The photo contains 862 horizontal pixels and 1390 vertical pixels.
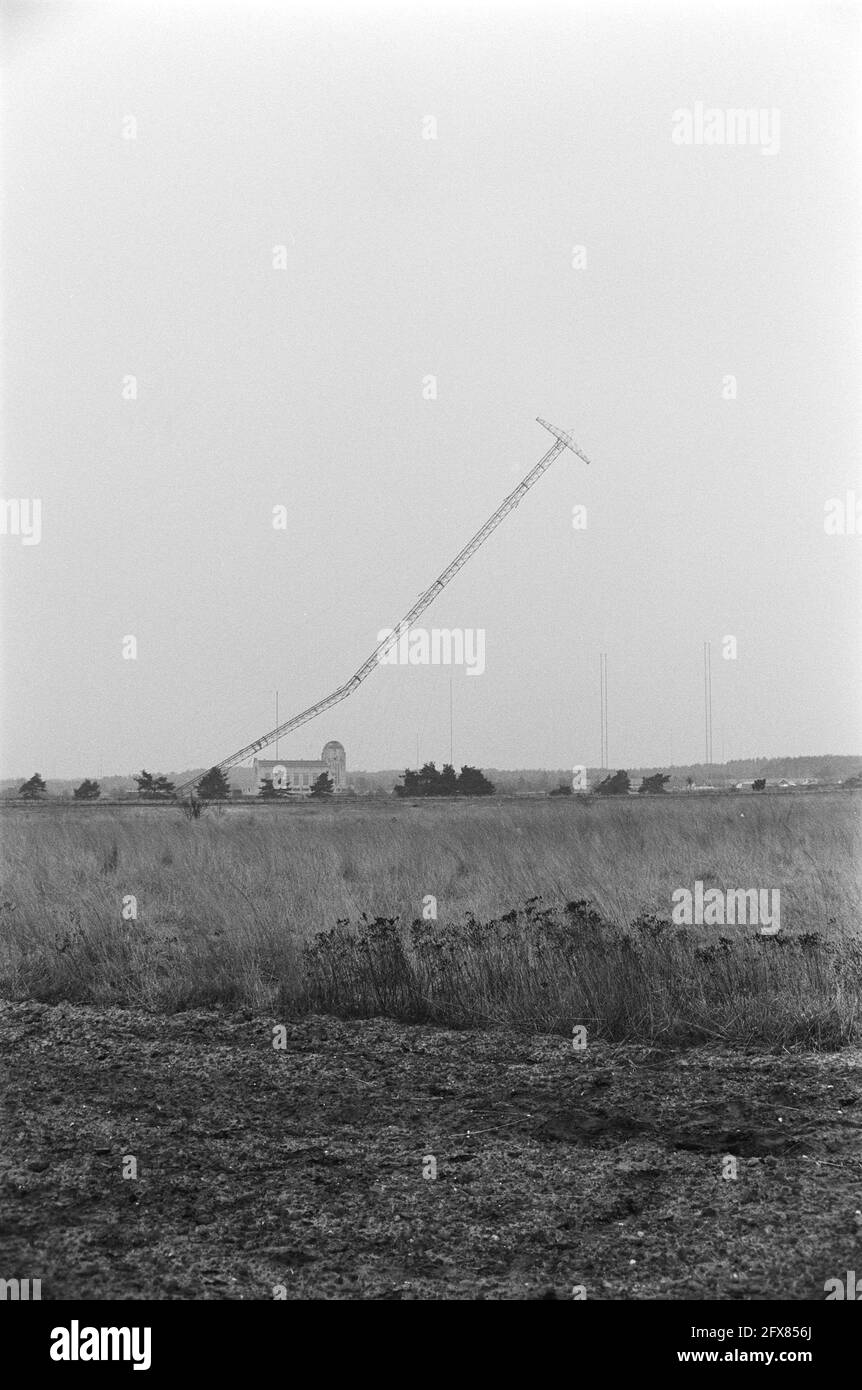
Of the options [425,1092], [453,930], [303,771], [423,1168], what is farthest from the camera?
[303,771]

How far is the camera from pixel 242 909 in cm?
830

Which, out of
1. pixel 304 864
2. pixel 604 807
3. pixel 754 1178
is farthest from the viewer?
pixel 604 807

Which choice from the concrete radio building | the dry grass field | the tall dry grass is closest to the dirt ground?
the dry grass field

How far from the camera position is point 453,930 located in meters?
6.79

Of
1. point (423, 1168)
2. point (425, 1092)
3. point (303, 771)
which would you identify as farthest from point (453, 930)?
point (303, 771)

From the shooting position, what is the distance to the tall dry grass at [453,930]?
19.1ft

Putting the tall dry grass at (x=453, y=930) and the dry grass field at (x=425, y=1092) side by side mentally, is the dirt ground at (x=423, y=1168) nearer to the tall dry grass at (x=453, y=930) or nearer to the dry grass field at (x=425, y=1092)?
the dry grass field at (x=425, y=1092)

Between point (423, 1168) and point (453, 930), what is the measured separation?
2.98 m

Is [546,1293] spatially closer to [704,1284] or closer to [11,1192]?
[704,1284]

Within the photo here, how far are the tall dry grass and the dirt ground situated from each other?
47 cm

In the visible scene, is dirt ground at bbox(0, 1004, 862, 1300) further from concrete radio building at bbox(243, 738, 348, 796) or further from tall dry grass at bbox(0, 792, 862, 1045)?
concrete radio building at bbox(243, 738, 348, 796)

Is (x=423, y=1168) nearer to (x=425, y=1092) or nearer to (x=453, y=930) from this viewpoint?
(x=425, y=1092)
